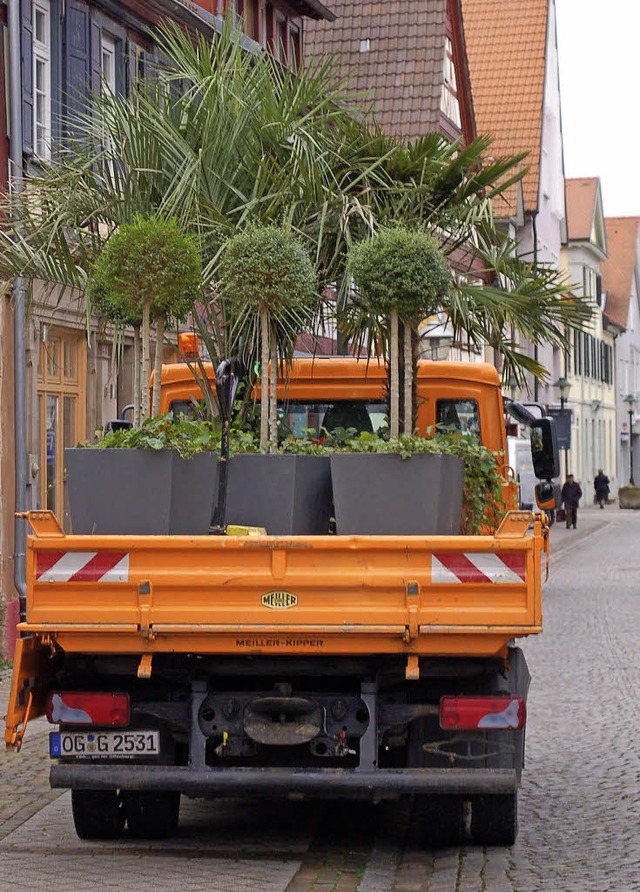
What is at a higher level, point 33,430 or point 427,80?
point 427,80

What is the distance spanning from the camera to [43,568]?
21.9 ft

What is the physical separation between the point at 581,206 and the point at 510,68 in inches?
673

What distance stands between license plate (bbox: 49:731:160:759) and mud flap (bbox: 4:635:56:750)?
6.5 inches

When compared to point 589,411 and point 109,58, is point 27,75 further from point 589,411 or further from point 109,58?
point 589,411

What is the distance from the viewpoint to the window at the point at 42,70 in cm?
1703

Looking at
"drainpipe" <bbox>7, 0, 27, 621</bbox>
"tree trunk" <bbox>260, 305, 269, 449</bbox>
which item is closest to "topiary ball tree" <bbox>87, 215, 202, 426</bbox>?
"tree trunk" <bbox>260, 305, 269, 449</bbox>

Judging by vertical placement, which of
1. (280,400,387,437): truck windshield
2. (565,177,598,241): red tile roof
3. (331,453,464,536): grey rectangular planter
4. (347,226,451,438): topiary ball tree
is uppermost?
(565,177,598,241): red tile roof

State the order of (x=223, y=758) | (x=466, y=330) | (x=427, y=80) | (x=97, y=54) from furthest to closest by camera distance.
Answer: (x=427, y=80) < (x=97, y=54) < (x=466, y=330) < (x=223, y=758)

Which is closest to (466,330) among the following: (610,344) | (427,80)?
(427,80)

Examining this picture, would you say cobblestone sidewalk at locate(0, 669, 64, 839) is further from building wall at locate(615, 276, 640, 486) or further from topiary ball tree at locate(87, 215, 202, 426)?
building wall at locate(615, 276, 640, 486)

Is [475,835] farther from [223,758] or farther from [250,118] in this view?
[250,118]

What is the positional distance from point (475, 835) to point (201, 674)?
1422 mm

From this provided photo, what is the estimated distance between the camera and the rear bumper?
268 inches

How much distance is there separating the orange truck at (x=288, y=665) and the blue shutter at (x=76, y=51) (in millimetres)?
11402
